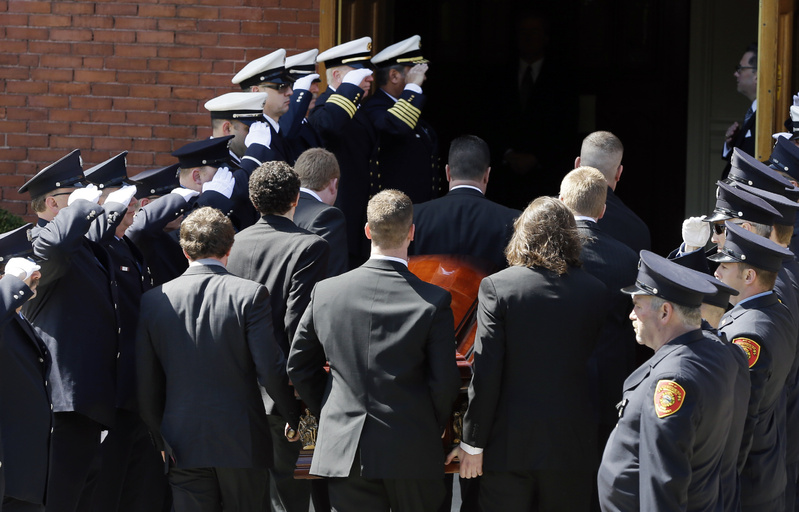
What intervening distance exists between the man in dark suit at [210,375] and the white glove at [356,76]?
6.42 feet

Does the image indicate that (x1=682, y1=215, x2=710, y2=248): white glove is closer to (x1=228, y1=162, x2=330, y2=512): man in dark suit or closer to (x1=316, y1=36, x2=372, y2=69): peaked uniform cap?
(x1=228, y1=162, x2=330, y2=512): man in dark suit

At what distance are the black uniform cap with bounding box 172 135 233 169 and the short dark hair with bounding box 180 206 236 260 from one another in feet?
3.69

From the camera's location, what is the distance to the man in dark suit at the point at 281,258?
4.33 meters

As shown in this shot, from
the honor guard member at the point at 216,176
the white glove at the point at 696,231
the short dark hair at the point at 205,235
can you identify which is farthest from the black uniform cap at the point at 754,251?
the honor guard member at the point at 216,176

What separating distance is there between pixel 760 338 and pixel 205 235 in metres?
2.08

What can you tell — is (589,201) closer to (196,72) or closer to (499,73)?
(196,72)

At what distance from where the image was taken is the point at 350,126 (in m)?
5.98

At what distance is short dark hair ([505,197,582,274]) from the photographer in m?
3.85

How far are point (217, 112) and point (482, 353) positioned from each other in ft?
8.43

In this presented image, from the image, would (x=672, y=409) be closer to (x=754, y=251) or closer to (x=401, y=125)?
(x=754, y=251)

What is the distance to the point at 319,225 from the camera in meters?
4.78

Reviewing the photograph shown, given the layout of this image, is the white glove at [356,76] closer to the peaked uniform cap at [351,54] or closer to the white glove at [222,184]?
the peaked uniform cap at [351,54]

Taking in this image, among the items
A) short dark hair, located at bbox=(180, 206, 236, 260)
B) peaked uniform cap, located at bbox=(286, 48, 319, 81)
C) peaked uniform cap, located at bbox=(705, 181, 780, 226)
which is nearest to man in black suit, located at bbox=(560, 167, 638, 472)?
peaked uniform cap, located at bbox=(705, 181, 780, 226)

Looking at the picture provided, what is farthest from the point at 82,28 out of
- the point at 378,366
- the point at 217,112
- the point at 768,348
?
the point at 768,348
